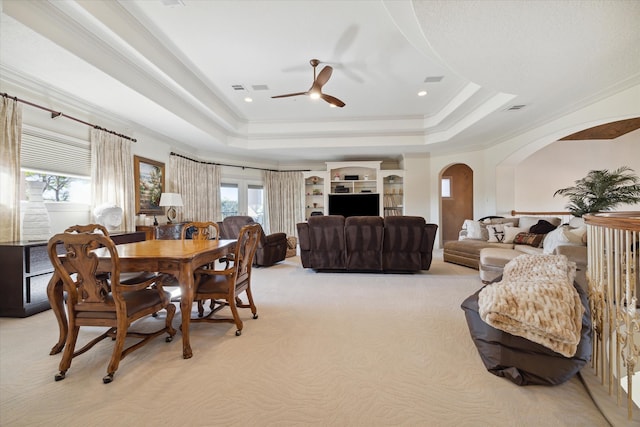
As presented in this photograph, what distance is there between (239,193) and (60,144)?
14.3 ft

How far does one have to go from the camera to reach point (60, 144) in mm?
3736

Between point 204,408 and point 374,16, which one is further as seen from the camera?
point 374,16

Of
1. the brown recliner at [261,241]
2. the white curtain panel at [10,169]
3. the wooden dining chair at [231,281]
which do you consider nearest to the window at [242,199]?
the brown recliner at [261,241]

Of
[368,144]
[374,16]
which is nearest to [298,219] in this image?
[368,144]

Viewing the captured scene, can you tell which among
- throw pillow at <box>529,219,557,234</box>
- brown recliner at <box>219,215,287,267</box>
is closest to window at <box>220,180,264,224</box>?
brown recliner at <box>219,215,287,267</box>

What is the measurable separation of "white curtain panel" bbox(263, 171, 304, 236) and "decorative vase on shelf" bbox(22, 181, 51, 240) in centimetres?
535

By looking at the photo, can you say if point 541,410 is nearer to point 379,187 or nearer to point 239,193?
point 379,187

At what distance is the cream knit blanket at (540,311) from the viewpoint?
1599 millimetres

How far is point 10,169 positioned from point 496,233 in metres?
7.14

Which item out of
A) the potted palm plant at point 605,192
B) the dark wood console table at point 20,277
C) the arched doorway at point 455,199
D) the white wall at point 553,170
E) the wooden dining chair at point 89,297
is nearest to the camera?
the wooden dining chair at point 89,297

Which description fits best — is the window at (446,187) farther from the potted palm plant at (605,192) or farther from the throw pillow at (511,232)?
the potted palm plant at (605,192)

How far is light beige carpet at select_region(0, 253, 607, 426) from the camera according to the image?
58.4 inches

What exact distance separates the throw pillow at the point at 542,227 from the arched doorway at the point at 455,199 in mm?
2872

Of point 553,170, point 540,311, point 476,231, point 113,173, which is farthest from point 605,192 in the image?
Result: point 113,173
